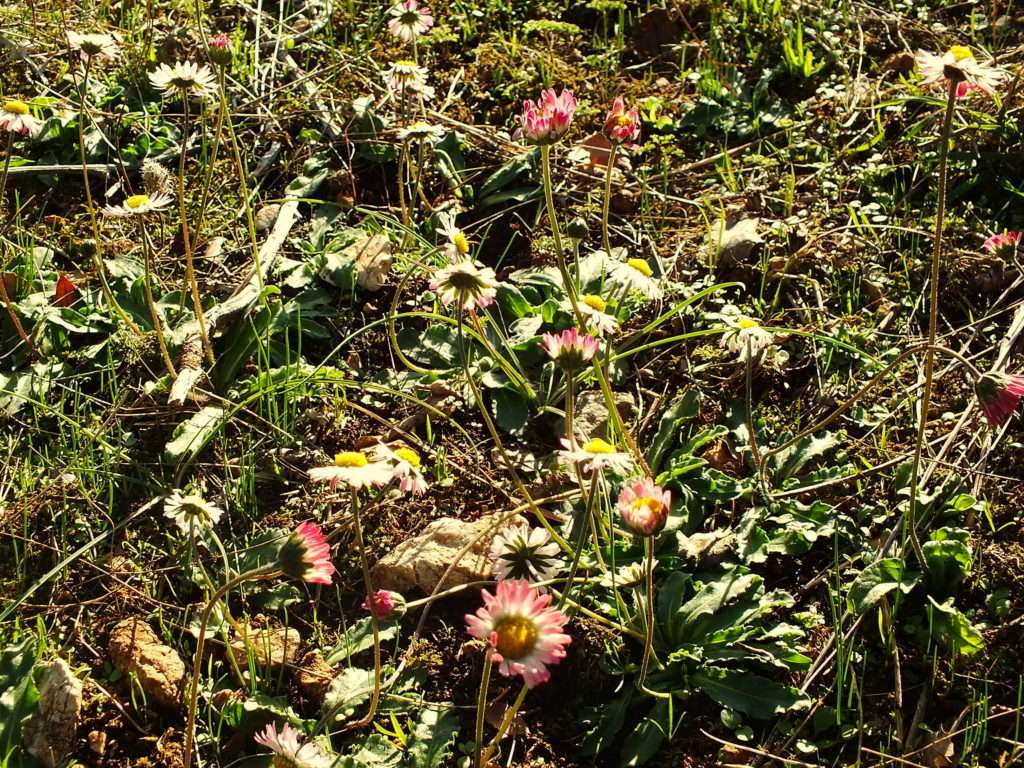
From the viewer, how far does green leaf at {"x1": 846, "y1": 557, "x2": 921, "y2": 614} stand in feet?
6.81

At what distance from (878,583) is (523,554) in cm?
69

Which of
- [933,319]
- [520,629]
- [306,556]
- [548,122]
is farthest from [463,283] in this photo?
[933,319]

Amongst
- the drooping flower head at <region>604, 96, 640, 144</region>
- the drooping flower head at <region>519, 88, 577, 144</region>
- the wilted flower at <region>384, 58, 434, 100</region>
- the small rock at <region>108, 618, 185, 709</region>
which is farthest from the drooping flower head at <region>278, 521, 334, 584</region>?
the wilted flower at <region>384, 58, 434, 100</region>

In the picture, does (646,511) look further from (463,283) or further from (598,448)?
(463,283)

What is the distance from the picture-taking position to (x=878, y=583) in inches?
82.7

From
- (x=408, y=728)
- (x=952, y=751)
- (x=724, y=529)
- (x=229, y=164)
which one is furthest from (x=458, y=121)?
(x=952, y=751)

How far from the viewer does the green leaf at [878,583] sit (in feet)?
6.81

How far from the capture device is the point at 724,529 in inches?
91.2

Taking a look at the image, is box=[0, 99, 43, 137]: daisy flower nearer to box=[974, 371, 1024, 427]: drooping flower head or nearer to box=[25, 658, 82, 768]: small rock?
box=[25, 658, 82, 768]: small rock

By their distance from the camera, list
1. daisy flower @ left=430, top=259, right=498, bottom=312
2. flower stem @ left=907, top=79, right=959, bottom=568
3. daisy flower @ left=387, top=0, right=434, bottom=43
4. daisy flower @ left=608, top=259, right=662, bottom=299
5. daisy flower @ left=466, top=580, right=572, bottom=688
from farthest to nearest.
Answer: daisy flower @ left=387, top=0, right=434, bottom=43, daisy flower @ left=608, top=259, right=662, bottom=299, daisy flower @ left=430, top=259, right=498, bottom=312, flower stem @ left=907, top=79, right=959, bottom=568, daisy flower @ left=466, top=580, right=572, bottom=688

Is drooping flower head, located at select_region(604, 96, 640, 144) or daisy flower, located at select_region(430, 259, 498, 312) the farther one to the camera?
drooping flower head, located at select_region(604, 96, 640, 144)

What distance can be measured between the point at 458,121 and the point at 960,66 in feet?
6.05

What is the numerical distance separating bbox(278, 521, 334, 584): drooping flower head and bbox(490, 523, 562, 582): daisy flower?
41cm

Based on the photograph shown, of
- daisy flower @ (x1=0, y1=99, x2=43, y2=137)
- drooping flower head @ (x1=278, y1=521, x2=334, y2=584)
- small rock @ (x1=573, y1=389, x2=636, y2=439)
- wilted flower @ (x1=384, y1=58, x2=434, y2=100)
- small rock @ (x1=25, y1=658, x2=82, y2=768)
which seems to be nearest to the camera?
drooping flower head @ (x1=278, y1=521, x2=334, y2=584)
